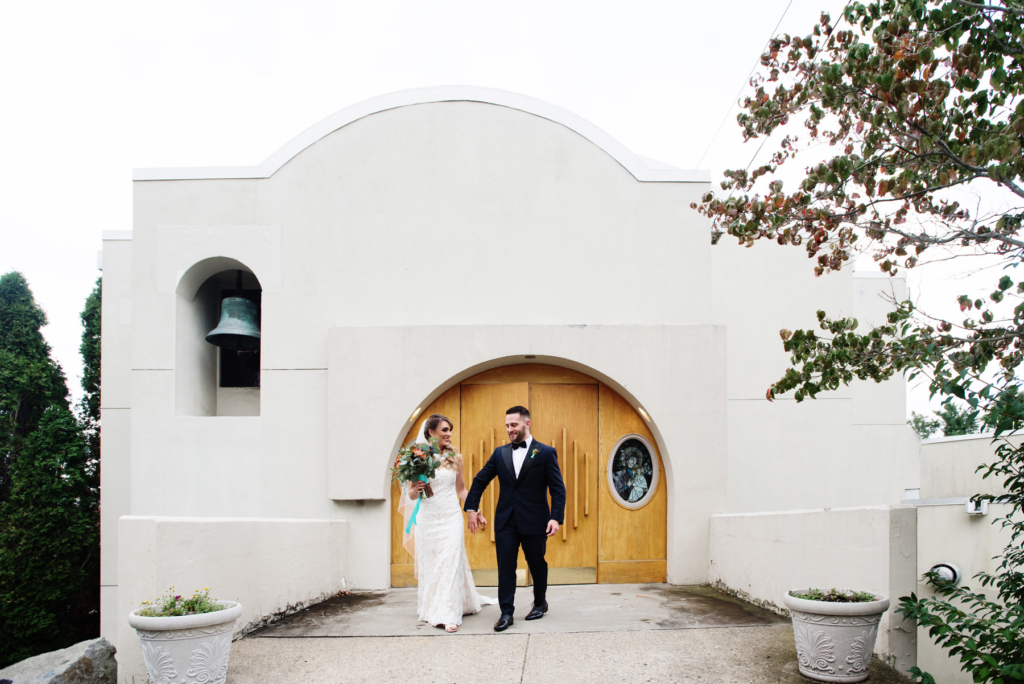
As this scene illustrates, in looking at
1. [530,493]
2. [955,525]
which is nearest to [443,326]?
[530,493]

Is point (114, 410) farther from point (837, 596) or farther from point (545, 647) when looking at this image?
point (837, 596)

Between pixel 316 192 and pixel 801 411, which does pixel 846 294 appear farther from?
pixel 316 192

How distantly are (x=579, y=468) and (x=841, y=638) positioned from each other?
13.7ft

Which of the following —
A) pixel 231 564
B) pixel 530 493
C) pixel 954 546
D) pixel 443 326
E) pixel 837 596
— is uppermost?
pixel 443 326

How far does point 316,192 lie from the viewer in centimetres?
880

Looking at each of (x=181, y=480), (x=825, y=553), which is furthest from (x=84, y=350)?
(x=825, y=553)

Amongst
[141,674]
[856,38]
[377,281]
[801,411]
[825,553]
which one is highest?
[856,38]

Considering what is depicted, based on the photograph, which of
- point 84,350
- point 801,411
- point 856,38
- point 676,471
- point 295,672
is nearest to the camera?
point 856,38

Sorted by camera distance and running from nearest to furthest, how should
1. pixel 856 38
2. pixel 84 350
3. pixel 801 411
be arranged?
pixel 856 38 < pixel 801 411 < pixel 84 350

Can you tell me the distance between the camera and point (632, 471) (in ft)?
28.8

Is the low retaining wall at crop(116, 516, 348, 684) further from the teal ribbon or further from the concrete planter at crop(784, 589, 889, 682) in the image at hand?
the concrete planter at crop(784, 589, 889, 682)

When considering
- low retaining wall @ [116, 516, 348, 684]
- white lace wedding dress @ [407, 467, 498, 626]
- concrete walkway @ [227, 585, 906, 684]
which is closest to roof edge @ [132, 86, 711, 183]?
low retaining wall @ [116, 516, 348, 684]

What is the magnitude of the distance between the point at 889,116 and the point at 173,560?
5.74 meters

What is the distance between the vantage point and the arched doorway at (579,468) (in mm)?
8531
